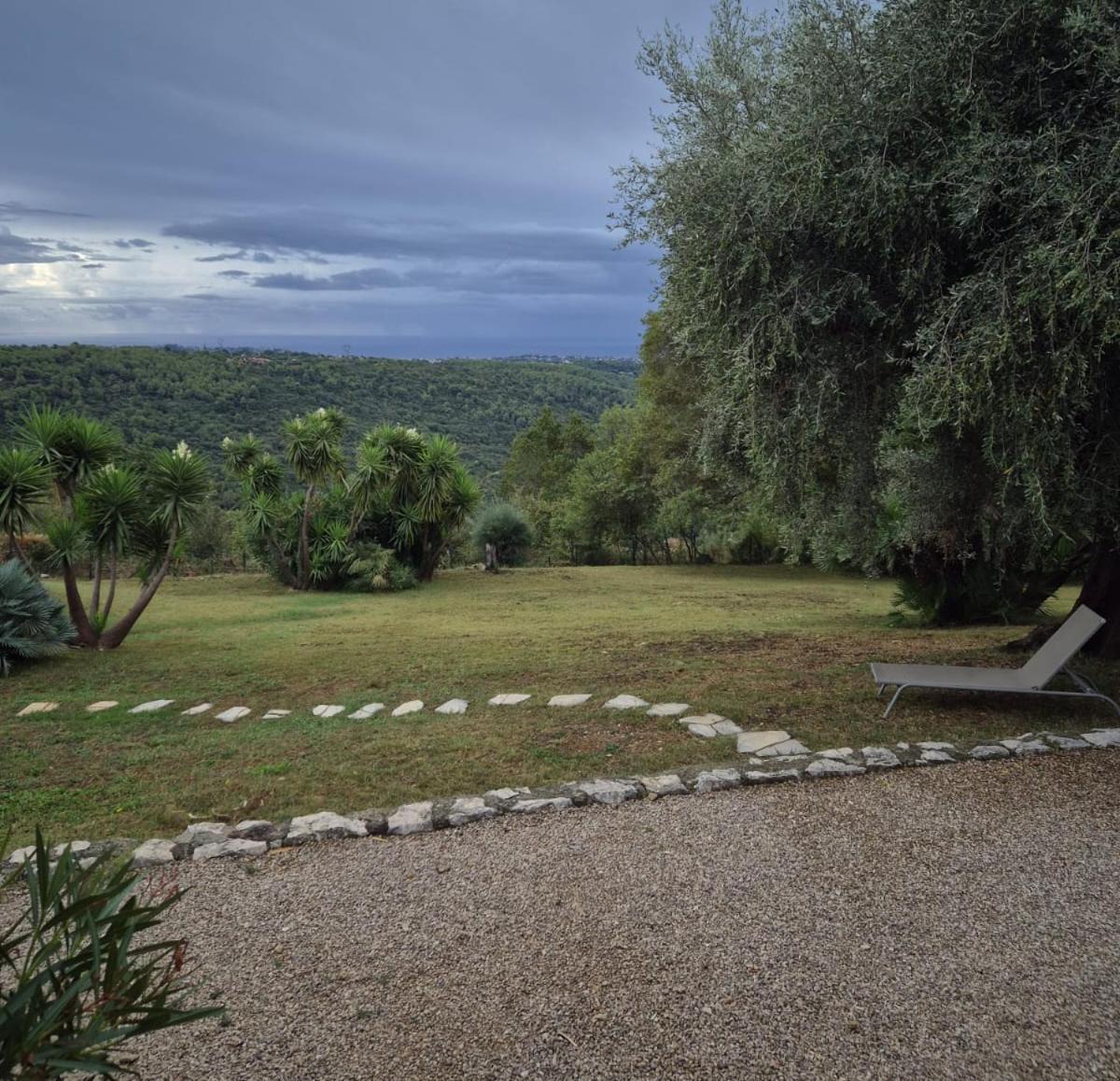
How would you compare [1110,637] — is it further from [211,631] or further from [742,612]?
[211,631]

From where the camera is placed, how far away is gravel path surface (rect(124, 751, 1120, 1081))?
241 cm

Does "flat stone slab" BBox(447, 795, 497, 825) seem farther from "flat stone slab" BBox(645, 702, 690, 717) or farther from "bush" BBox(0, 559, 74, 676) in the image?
"bush" BBox(0, 559, 74, 676)

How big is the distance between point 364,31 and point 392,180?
707 cm

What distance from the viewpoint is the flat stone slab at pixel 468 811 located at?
4.20 m

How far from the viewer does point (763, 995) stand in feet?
8.70

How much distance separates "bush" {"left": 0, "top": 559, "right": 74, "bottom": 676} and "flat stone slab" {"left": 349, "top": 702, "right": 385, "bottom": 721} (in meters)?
4.59

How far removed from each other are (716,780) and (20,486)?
8321 millimetres

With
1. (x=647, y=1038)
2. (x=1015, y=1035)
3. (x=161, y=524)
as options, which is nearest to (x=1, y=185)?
(x=161, y=524)

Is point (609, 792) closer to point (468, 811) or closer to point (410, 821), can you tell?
point (468, 811)

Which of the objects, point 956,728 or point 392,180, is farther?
point 392,180

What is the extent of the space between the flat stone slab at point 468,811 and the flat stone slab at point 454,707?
2057 mm

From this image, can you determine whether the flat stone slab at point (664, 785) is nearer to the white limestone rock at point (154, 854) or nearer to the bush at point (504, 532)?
the white limestone rock at point (154, 854)

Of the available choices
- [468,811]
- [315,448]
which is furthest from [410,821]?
[315,448]

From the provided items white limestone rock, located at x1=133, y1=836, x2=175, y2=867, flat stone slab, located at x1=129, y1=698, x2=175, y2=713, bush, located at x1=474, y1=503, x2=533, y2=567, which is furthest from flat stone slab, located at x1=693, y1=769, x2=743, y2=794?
bush, located at x1=474, y1=503, x2=533, y2=567
